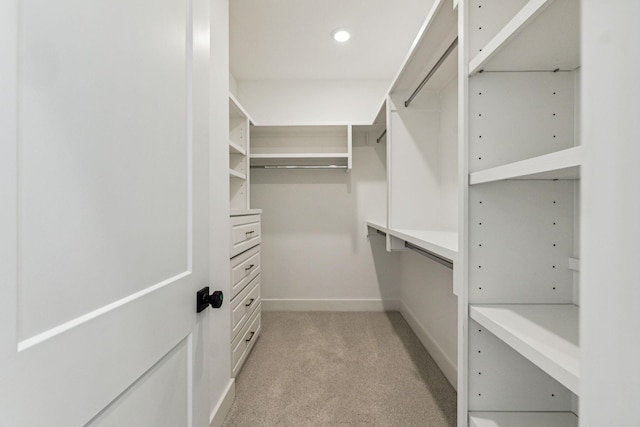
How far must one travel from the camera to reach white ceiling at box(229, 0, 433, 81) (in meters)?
1.90

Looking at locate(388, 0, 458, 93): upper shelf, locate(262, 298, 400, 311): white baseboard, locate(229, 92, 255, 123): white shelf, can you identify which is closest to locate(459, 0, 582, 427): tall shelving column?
locate(388, 0, 458, 93): upper shelf

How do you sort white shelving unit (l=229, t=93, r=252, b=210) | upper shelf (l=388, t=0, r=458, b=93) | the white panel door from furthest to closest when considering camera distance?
white shelving unit (l=229, t=93, r=252, b=210), upper shelf (l=388, t=0, r=458, b=93), the white panel door

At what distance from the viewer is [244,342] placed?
1956 millimetres

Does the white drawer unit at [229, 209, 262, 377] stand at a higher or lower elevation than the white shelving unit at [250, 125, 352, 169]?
lower

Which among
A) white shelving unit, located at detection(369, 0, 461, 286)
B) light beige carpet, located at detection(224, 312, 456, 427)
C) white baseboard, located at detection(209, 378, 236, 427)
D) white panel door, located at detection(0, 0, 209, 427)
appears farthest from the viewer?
white shelving unit, located at detection(369, 0, 461, 286)

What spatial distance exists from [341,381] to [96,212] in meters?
1.75

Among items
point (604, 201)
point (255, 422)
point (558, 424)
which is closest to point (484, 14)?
point (604, 201)

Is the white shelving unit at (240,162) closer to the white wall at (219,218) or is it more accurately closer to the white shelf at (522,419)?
the white wall at (219,218)

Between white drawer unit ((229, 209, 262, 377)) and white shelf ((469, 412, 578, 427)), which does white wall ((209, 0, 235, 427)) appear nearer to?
white drawer unit ((229, 209, 262, 377))

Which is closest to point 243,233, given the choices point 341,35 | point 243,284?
point 243,284

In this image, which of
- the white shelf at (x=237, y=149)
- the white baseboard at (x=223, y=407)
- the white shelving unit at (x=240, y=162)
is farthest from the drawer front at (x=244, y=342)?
the white shelf at (x=237, y=149)

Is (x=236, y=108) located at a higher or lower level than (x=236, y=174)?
higher

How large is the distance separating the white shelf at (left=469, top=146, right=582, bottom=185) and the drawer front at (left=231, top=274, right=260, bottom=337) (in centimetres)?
147

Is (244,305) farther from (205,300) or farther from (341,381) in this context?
(205,300)
